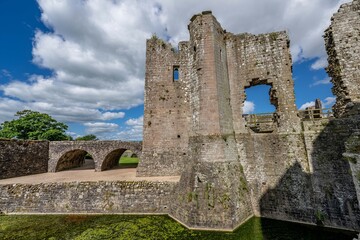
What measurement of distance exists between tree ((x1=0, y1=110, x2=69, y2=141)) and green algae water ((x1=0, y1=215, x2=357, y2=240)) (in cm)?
1912

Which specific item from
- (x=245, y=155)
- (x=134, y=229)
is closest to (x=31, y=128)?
(x=134, y=229)

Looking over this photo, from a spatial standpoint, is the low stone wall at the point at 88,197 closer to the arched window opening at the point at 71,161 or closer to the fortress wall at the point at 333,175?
the fortress wall at the point at 333,175

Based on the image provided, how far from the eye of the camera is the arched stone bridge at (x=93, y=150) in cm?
1555

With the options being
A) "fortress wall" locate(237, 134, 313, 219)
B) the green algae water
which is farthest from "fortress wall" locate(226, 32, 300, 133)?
the green algae water

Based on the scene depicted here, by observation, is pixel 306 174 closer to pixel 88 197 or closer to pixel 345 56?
pixel 345 56

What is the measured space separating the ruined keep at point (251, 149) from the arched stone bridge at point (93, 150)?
7884 mm

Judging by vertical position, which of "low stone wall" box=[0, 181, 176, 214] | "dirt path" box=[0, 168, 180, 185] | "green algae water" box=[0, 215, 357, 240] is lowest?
"green algae water" box=[0, 215, 357, 240]

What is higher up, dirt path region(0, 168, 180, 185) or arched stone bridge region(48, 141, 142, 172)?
arched stone bridge region(48, 141, 142, 172)

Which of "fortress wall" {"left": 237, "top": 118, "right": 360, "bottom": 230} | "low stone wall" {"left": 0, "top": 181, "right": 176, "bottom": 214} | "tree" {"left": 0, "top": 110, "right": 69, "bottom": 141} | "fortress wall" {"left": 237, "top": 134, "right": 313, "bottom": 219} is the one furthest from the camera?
"tree" {"left": 0, "top": 110, "right": 69, "bottom": 141}

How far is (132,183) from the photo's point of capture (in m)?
9.62

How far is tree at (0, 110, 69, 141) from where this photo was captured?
80.9ft

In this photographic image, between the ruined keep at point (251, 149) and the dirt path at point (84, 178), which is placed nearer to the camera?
the ruined keep at point (251, 149)

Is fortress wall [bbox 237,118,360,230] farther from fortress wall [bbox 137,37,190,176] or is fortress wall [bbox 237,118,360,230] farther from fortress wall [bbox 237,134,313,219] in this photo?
fortress wall [bbox 137,37,190,176]

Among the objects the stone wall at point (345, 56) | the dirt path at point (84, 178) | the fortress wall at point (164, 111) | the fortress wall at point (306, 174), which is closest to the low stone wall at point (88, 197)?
the dirt path at point (84, 178)
